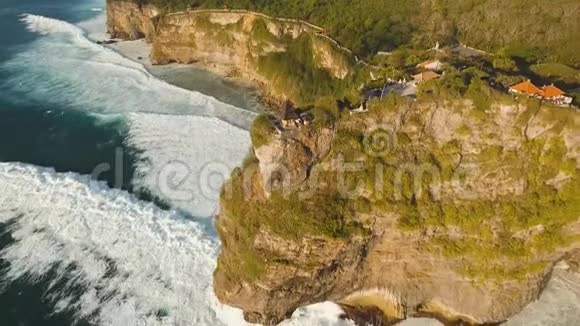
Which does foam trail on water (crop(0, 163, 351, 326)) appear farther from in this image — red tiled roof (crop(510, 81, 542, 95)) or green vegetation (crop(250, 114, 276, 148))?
red tiled roof (crop(510, 81, 542, 95))

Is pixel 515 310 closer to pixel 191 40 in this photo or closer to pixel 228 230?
pixel 228 230

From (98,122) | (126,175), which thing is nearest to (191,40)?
(98,122)

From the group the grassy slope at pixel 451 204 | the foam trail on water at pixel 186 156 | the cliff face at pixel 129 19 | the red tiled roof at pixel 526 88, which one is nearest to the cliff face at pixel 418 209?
the grassy slope at pixel 451 204

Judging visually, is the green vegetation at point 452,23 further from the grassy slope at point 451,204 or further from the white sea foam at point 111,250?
the white sea foam at point 111,250

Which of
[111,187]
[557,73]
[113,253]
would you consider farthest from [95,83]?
[557,73]

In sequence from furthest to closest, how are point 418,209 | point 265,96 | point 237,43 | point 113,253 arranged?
point 237,43
point 265,96
point 113,253
point 418,209

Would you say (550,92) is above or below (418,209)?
above

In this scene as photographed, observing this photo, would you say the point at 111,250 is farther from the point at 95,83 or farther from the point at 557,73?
the point at 557,73
